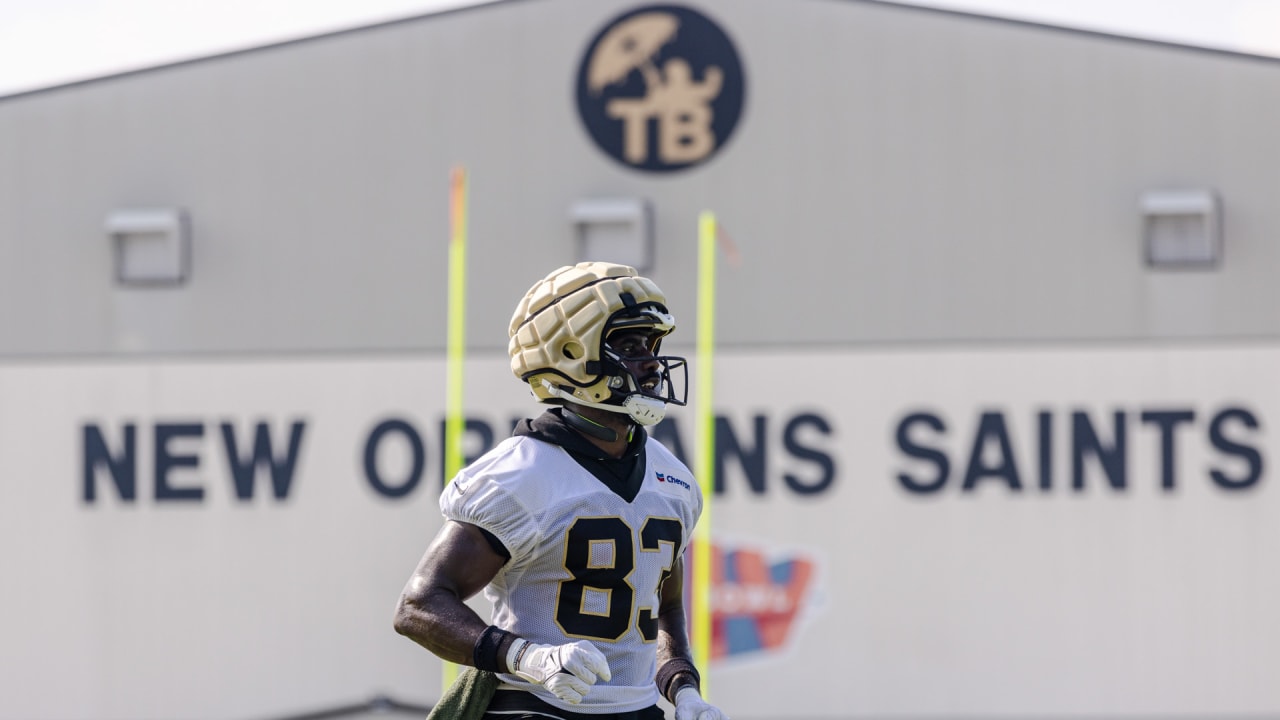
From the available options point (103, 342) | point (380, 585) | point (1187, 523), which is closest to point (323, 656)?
point (380, 585)

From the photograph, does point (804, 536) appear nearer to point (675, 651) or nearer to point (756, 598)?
point (756, 598)

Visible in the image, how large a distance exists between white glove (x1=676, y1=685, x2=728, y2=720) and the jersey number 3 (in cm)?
19

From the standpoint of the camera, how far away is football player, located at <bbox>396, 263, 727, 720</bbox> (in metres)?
2.91

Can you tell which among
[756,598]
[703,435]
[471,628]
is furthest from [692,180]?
[471,628]

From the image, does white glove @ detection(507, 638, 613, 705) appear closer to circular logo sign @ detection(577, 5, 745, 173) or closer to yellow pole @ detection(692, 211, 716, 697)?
yellow pole @ detection(692, 211, 716, 697)

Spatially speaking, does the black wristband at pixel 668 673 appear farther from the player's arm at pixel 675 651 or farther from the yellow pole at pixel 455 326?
the yellow pole at pixel 455 326

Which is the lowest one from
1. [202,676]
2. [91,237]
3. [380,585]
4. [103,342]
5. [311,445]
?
[202,676]

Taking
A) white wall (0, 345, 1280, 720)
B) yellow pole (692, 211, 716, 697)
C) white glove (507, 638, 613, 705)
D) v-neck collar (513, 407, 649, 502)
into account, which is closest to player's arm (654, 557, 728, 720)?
v-neck collar (513, 407, 649, 502)

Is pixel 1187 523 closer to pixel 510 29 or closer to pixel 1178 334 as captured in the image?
pixel 1178 334

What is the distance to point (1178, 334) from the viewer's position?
11.0 metres

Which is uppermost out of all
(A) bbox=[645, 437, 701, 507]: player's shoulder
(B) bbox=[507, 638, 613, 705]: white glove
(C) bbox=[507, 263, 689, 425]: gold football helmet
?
(C) bbox=[507, 263, 689, 425]: gold football helmet

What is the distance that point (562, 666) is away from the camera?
2.75m

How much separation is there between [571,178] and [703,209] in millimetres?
965

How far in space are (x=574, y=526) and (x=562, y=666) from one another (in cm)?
35
